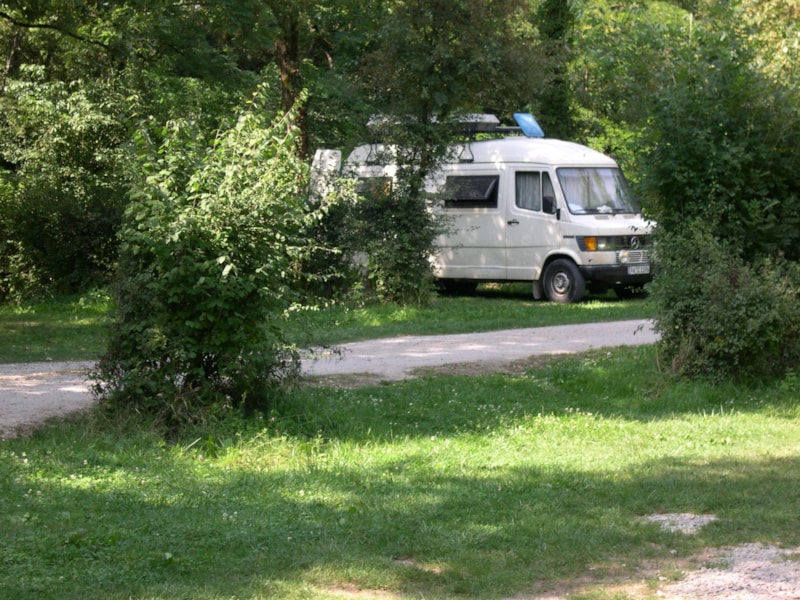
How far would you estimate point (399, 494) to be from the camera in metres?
6.98

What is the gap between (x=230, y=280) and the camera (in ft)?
27.9

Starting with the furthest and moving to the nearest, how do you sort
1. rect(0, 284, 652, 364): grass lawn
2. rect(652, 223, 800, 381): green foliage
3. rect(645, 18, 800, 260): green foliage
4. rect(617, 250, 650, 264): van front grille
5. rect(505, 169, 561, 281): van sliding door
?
rect(505, 169, 561, 281): van sliding door
rect(617, 250, 650, 264): van front grille
rect(0, 284, 652, 364): grass lawn
rect(645, 18, 800, 260): green foliage
rect(652, 223, 800, 381): green foliage

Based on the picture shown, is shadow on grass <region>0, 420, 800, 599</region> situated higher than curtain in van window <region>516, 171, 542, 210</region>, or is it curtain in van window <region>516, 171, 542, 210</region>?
curtain in van window <region>516, 171, 542, 210</region>

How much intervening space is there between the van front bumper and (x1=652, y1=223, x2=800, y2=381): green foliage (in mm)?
8084

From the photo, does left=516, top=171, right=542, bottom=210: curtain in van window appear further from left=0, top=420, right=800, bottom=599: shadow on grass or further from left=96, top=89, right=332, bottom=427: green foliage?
left=0, top=420, right=800, bottom=599: shadow on grass

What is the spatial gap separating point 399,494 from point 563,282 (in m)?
13.3

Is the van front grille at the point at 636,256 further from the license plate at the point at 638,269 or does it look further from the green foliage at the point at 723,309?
the green foliage at the point at 723,309

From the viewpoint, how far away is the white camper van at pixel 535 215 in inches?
766

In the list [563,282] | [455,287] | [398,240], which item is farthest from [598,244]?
[455,287]

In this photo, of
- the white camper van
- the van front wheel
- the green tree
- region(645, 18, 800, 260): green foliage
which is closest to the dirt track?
the green tree

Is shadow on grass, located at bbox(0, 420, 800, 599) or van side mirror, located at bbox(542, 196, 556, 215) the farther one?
van side mirror, located at bbox(542, 196, 556, 215)

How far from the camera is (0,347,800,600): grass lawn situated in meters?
5.46

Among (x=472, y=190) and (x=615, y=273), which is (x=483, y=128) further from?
(x=615, y=273)

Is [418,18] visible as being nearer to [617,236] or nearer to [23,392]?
[617,236]
